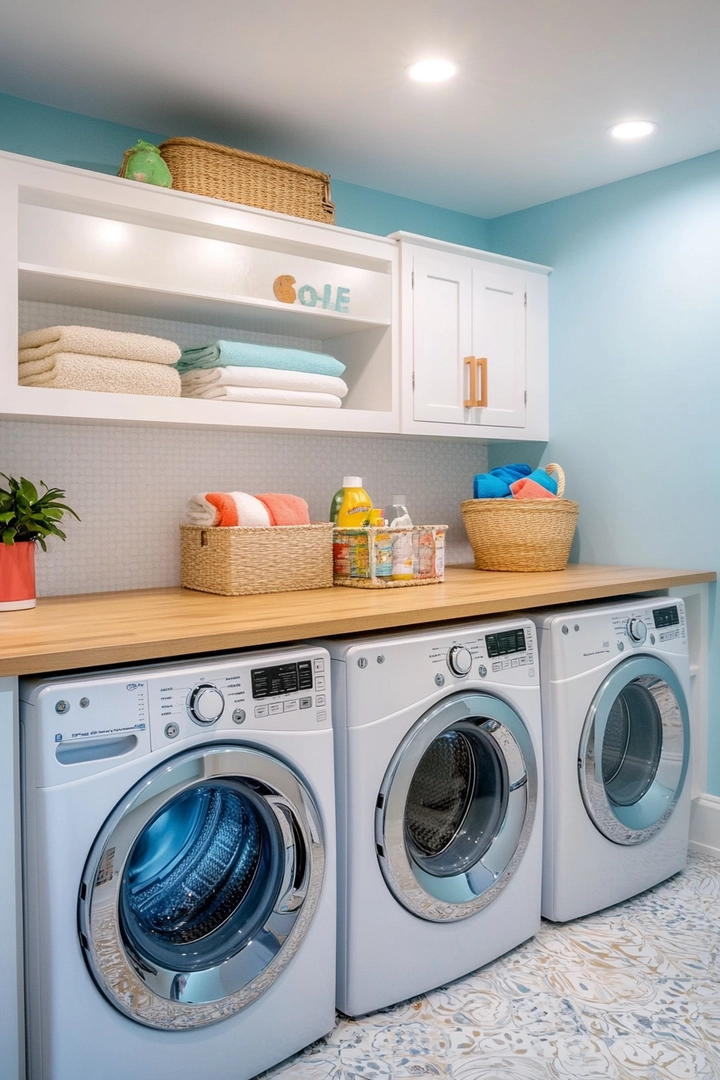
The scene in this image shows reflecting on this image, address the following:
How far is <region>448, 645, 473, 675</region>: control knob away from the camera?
207 centimetres

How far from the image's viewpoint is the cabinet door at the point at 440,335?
112 inches

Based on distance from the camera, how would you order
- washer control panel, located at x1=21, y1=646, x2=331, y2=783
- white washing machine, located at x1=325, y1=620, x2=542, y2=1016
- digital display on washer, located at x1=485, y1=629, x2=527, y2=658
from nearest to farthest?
washer control panel, located at x1=21, y1=646, x2=331, y2=783 → white washing machine, located at x1=325, y1=620, x2=542, y2=1016 → digital display on washer, located at x1=485, y1=629, x2=527, y2=658

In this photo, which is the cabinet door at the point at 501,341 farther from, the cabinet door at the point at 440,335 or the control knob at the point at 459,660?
the control knob at the point at 459,660

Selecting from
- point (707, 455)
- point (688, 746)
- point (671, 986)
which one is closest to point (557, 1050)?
point (671, 986)

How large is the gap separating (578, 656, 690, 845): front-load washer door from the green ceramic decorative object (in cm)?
184

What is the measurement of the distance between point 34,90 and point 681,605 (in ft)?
7.76

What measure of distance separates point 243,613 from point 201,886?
22.9 inches

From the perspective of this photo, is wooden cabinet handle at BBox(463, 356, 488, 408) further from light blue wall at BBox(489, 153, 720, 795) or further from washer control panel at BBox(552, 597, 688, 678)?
washer control panel at BBox(552, 597, 688, 678)

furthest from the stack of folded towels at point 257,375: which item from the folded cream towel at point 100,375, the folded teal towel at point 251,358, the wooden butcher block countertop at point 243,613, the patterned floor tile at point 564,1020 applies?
the patterned floor tile at point 564,1020

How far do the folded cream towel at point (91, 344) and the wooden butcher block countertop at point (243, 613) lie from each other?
635mm

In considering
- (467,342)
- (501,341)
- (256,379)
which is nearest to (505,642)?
(256,379)

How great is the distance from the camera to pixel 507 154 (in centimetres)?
281

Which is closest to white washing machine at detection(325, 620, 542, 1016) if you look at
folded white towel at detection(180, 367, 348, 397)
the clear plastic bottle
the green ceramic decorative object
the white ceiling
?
the clear plastic bottle

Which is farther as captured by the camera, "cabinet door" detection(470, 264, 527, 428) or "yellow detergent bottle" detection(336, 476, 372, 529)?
"cabinet door" detection(470, 264, 527, 428)
